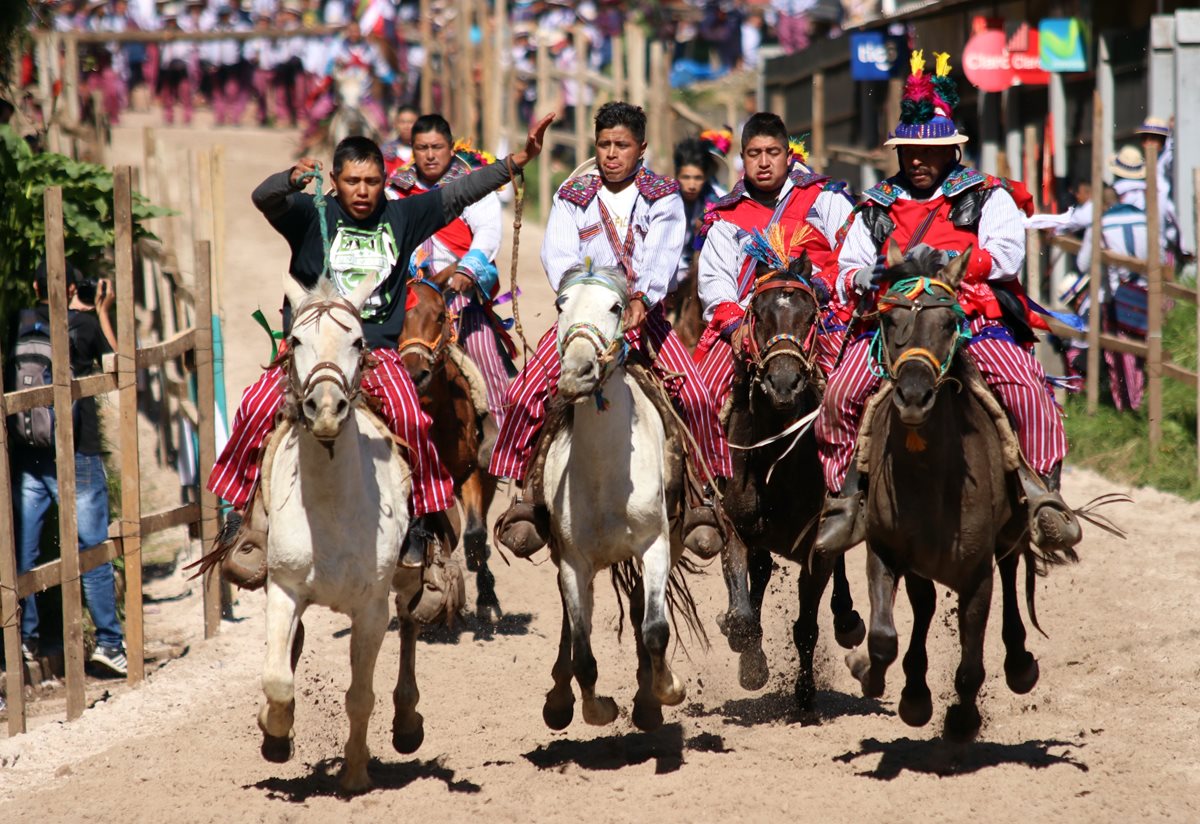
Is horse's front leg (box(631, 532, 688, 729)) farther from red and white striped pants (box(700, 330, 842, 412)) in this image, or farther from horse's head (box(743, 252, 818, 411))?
red and white striped pants (box(700, 330, 842, 412))

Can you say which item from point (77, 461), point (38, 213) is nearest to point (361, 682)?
point (77, 461)

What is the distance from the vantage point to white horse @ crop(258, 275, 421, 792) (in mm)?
5762

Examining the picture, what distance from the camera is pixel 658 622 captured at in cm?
679

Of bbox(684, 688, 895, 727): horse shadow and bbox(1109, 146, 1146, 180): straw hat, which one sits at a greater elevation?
bbox(1109, 146, 1146, 180): straw hat

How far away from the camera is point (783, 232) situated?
8.24 meters

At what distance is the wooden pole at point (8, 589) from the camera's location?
7.73 meters

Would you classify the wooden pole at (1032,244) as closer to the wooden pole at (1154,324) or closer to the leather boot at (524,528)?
the wooden pole at (1154,324)

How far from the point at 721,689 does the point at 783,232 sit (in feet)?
8.64

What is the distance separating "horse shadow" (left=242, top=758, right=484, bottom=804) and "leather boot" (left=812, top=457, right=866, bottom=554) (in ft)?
6.23

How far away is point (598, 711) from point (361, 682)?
113cm

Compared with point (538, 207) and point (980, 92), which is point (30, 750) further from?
point (538, 207)

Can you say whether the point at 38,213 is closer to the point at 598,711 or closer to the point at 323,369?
the point at 323,369

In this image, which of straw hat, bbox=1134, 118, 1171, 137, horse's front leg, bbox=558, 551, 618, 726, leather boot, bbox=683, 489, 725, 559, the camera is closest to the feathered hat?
leather boot, bbox=683, 489, 725, 559

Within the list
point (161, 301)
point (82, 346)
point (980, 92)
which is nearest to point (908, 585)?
point (82, 346)
